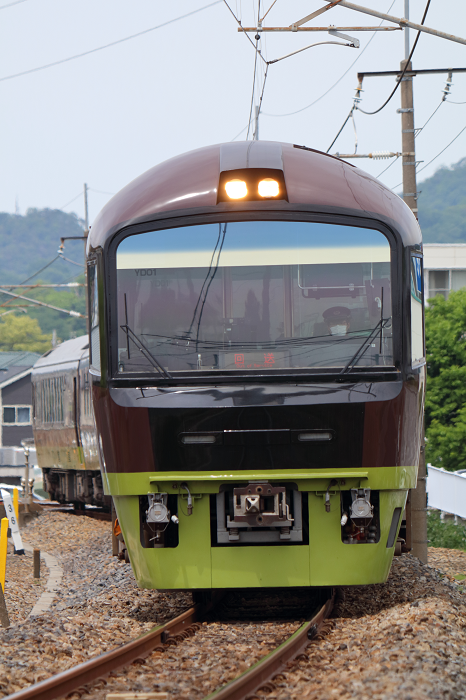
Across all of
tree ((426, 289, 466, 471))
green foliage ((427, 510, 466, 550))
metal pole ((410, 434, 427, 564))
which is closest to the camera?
metal pole ((410, 434, 427, 564))

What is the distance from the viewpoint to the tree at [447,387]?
36031 mm

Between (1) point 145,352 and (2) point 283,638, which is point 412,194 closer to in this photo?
(1) point 145,352

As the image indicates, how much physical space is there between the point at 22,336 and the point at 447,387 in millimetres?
86929

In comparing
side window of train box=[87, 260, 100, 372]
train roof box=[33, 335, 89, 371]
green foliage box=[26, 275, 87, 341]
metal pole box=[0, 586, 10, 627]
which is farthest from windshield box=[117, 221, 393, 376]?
green foliage box=[26, 275, 87, 341]

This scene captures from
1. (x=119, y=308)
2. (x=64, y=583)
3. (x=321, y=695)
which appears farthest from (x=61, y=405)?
(x=321, y=695)

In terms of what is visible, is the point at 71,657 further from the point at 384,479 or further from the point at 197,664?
the point at 384,479

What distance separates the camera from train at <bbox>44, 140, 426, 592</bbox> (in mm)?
7035

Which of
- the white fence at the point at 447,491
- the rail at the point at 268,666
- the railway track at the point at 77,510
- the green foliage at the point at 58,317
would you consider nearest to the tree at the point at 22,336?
the green foliage at the point at 58,317

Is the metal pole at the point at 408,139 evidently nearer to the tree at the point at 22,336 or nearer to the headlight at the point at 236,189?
the headlight at the point at 236,189

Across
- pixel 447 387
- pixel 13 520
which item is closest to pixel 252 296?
pixel 13 520

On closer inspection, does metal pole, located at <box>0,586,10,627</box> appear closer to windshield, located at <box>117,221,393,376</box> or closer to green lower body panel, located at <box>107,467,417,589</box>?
green lower body panel, located at <box>107,467,417,589</box>

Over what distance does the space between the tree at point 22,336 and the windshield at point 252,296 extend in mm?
110757

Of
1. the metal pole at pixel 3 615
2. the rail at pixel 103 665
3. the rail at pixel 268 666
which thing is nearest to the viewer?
the rail at pixel 268 666

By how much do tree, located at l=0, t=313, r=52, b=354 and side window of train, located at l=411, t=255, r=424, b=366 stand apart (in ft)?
363
